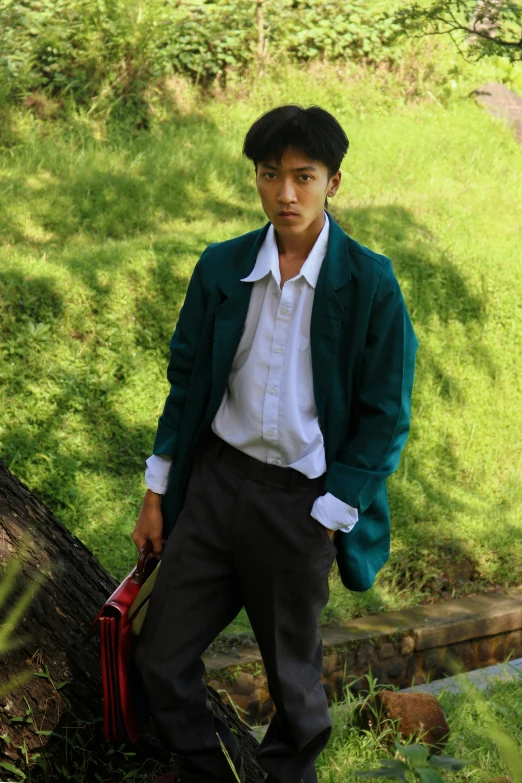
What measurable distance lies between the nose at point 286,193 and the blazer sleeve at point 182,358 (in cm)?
33

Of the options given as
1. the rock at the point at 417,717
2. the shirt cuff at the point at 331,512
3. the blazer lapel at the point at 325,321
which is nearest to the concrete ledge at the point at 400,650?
the rock at the point at 417,717

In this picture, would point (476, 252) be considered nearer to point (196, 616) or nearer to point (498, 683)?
point (498, 683)

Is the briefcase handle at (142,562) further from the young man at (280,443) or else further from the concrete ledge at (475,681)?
the concrete ledge at (475,681)

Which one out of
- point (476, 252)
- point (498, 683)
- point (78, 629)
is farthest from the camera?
point (476, 252)

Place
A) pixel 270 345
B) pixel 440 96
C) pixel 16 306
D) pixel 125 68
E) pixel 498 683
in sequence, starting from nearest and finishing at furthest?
pixel 270 345, pixel 498 683, pixel 16 306, pixel 125 68, pixel 440 96

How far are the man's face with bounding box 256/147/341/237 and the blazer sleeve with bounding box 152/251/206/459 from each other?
29 centimetres

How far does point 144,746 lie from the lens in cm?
275

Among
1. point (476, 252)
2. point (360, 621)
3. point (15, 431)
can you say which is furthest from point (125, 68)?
point (360, 621)

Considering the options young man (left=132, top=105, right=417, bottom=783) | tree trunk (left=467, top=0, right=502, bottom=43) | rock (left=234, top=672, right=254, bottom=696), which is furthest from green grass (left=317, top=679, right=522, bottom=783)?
tree trunk (left=467, top=0, right=502, bottom=43)

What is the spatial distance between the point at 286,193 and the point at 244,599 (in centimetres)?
109

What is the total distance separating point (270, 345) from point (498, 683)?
8.51 ft

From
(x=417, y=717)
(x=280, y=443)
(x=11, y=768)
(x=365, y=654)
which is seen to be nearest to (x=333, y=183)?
Result: (x=280, y=443)

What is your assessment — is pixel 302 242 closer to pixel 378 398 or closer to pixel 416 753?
pixel 378 398

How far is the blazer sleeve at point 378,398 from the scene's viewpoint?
8.04 ft
